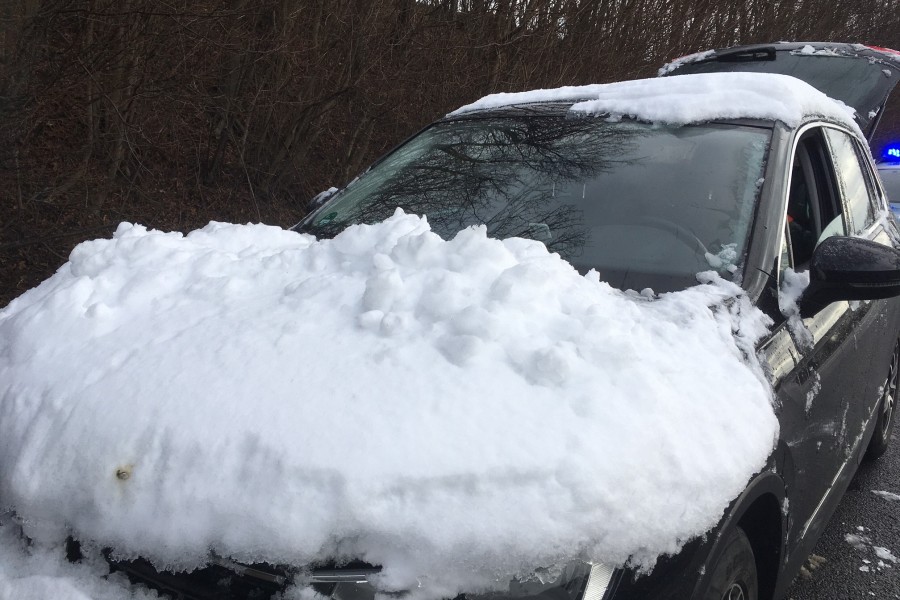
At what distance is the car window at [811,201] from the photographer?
264cm

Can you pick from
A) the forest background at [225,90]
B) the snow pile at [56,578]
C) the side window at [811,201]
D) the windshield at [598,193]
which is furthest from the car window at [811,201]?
the forest background at [225,90]

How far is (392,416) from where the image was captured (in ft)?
4.67

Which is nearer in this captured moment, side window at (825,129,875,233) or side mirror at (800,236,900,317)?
side mirror at (800,236,900,317)

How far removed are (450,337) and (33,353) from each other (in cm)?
101

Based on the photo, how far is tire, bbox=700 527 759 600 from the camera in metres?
1.67

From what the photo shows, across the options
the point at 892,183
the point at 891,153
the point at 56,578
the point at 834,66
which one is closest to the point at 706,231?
the point at 56,578

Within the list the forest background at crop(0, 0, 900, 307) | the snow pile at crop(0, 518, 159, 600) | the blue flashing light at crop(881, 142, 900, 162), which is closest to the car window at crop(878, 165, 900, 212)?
the blue flashing light at crop(881, 142, 900, 162)

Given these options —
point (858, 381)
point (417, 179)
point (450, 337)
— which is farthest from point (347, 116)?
point (450, 337)

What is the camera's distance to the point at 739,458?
1619mm

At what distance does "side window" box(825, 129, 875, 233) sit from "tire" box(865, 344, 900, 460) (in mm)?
895

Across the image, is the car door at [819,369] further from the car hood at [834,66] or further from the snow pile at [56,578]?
the car hood at [834,66]

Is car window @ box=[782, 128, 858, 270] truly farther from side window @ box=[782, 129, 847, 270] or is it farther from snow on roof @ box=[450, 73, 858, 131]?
snow on roof @ box=[450, 73, 858, 131]

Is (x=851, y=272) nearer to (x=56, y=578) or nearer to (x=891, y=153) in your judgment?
(x=56, y=578)

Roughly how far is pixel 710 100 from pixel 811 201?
606 mm
